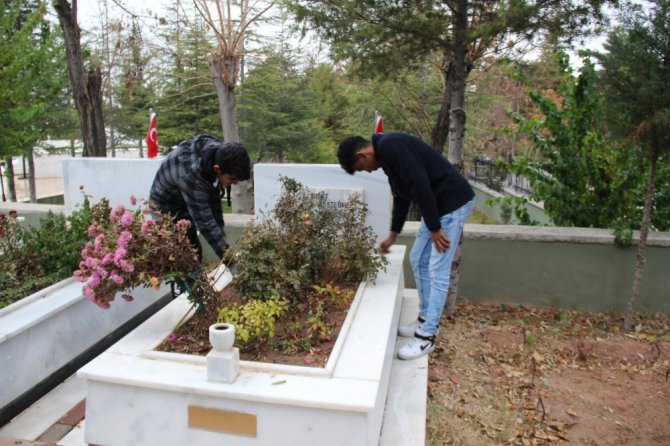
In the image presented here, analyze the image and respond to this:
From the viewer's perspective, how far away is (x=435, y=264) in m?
3.63

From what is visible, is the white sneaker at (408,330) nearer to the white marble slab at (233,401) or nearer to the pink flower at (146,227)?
the white marble slab at (233,401)

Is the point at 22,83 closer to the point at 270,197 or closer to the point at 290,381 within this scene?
the point at 270,197

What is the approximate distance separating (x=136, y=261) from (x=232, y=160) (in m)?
0.84

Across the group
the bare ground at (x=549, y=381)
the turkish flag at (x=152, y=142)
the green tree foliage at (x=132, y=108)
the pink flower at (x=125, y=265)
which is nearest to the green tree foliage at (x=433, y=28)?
the bare ground at (x=549, y=381)

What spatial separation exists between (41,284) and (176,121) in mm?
11685

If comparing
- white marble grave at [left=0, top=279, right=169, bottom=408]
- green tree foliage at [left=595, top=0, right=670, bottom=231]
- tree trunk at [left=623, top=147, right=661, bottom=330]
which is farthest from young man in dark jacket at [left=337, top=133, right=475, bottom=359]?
white marble grave at [left=0, top=279, right=169, bottom=408]

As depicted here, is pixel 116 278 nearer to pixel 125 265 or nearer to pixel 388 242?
pixel 125 265

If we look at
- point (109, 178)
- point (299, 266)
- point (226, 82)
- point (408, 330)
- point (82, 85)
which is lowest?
point (408, 330)

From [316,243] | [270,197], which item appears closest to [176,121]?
[270,197]

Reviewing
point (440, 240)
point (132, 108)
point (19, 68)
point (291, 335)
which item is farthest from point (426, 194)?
point (132, 108)

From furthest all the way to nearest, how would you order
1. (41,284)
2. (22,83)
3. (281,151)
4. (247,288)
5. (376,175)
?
1. (281,151)
2. (22,83)
3. (376,175)
4. (41,284)
5. (247,288)

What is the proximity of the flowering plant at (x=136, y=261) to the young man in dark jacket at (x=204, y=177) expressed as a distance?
0.84ft

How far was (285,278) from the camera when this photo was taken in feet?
11.6

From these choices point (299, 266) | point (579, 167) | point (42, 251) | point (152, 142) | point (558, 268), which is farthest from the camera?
point (152, 142)
